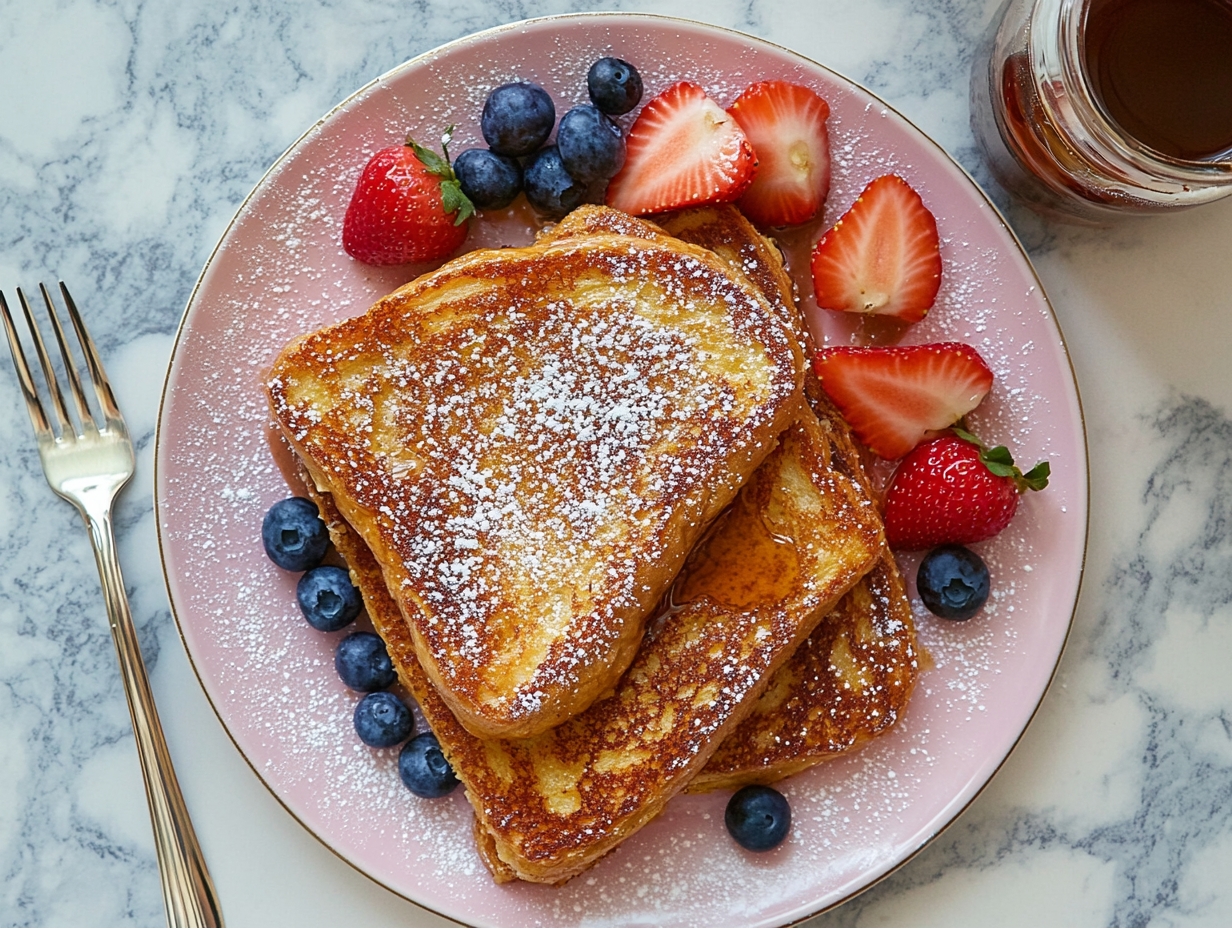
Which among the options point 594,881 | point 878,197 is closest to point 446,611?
point 594,881

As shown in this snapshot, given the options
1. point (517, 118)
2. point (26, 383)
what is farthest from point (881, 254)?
point (26, 383)

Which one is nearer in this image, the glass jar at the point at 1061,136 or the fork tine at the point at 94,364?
the glass jar at the point at 1061,136

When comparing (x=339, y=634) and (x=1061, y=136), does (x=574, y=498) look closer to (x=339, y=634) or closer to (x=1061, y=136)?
(x=339, y=634)

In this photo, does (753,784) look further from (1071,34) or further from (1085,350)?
(1071,34)

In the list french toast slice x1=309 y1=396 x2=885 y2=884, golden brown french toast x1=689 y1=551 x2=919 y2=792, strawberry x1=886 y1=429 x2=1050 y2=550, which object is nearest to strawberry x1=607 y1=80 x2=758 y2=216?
french toast slice x1=309 y1=396 x2=885 y2=884

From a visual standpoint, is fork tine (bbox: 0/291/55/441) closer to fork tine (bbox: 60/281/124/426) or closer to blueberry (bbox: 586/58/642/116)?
fork tine (bbox: 60/281/124/426)

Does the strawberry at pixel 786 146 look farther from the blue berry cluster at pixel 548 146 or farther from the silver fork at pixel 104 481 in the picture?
the silver fork at pixel 104 481

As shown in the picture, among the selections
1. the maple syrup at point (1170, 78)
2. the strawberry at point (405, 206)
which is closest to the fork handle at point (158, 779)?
the strawberry at point (405, 206)
